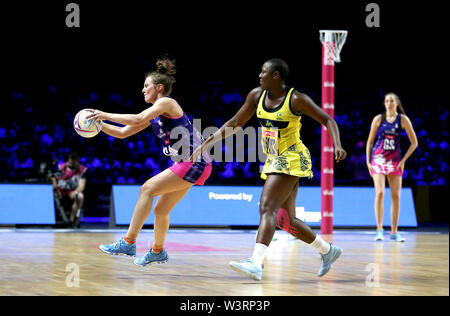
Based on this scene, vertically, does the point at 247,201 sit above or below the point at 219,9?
below

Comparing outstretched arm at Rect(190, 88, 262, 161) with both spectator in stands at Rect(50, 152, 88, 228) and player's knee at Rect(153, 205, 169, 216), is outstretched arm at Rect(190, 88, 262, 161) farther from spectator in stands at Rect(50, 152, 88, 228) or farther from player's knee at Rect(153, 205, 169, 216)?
spectator in stands at Rect(50, 152, 88, 228)

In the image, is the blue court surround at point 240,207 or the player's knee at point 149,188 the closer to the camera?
the player's knee at point 149,188

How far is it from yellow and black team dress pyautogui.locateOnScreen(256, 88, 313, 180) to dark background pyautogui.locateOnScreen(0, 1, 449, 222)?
1043cm

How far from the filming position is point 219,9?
52.6ft

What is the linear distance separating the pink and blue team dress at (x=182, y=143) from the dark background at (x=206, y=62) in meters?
9.72

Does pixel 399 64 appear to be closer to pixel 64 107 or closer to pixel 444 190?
pixel 444 190

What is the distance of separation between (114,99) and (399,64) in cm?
772

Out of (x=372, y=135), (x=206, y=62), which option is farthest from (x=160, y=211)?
(x=206, y=62)

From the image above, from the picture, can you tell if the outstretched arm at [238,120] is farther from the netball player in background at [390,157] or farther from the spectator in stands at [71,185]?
the spectator in stands at [71,185]

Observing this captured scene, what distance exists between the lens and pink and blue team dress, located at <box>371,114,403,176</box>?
9922mm

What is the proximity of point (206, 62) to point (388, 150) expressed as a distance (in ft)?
30.7

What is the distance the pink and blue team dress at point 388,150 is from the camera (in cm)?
992

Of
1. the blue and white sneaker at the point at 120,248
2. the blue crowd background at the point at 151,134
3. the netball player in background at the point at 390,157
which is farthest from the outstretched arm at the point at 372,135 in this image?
the blue and white sneaker at the point at 120,248

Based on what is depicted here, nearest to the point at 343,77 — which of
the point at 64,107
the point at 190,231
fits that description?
the point at 64,107
